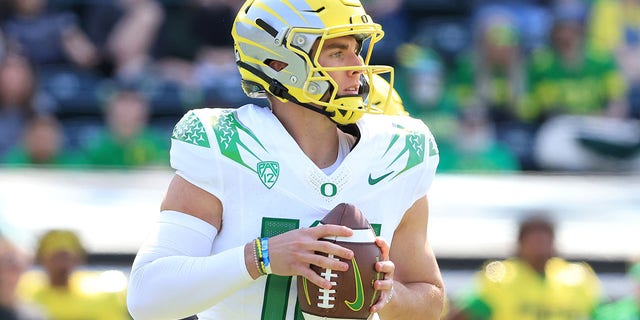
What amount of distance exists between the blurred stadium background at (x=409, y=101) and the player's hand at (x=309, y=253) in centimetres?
391

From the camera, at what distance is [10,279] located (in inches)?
206

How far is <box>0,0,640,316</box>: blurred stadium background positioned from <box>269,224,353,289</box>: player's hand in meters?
3.91

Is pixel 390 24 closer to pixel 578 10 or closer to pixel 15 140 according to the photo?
pixel 578 10

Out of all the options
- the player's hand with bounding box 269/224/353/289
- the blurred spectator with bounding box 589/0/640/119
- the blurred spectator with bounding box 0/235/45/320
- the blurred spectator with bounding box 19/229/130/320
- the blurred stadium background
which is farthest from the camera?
the blurred spectator with bounding box 589/0/640/119

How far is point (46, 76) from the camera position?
26.8 feet

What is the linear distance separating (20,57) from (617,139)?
3.86 m

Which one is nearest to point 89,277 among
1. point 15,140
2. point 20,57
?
point 15,140

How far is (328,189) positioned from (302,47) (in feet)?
0.98

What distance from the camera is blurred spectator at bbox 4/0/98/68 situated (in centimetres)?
827

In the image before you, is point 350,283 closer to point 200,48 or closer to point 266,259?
point 266,259

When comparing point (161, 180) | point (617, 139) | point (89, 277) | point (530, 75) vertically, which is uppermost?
point (530, 75)

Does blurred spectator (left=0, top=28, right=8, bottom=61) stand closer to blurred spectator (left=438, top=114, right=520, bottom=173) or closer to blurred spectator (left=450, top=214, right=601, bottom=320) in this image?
blurred spectator (left=438, top=114, right=520, bottom=173)

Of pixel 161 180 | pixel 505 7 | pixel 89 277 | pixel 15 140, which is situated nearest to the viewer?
pixel 89 277

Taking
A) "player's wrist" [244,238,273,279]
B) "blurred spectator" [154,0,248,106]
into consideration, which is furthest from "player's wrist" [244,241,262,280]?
"blurred spectator" [154,0,248,106]
